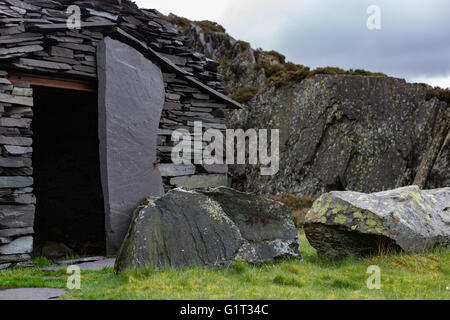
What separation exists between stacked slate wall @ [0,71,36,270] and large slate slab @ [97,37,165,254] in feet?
4.64

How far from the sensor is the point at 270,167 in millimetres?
20359

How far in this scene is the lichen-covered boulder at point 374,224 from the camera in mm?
6910

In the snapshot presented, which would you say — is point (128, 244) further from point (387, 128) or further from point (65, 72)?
point (387, 128)

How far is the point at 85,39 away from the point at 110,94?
4.33 ft

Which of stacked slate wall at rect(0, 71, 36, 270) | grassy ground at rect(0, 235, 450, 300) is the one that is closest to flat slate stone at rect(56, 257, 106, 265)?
stacked slate wall at rect(0, 71, 36, 270)

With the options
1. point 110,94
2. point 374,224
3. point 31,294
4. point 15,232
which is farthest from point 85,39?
point 374,224

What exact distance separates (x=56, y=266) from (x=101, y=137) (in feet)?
8.59

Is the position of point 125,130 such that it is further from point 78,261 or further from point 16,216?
point 78,261

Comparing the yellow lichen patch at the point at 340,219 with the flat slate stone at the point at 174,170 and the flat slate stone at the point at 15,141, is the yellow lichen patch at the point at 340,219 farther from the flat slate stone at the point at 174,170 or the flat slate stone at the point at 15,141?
the flat slate stone at the point at 15,141

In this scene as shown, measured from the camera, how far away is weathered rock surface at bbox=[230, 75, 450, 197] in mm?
16609

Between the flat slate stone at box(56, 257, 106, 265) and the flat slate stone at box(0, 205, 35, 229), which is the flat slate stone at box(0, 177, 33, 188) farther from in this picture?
the flat slate stone at box(56, 257, 106, 265)

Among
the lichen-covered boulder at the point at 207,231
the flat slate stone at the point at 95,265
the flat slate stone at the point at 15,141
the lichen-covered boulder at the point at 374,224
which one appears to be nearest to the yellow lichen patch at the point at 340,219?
the lichen-covered boulder at the point at 374,224

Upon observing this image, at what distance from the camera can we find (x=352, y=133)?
17719 mm

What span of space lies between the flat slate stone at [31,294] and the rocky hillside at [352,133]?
13.4 metres
